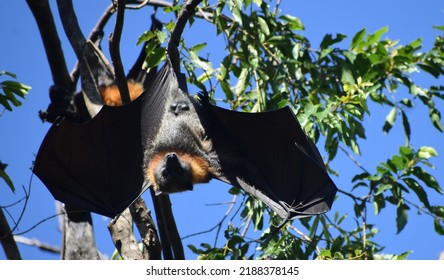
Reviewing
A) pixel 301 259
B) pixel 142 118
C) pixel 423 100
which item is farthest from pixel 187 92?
pixel 423 100

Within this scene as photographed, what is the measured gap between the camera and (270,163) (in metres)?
7.29

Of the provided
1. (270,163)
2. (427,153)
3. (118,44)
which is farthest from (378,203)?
(118,44)

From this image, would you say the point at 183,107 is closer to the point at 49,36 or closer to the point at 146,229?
the point at 146,229

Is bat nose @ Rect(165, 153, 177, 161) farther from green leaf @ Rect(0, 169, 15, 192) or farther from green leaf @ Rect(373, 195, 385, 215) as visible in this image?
green leaf @ Rect(373, 195, 385, 215)

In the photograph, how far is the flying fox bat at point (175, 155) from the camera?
689 centimetres

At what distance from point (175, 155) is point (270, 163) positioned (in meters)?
0.99

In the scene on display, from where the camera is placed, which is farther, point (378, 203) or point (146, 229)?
point (378, 203)

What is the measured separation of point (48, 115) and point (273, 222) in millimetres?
3286

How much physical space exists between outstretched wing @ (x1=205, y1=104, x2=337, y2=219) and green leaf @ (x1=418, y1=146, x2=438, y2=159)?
3.45 feet

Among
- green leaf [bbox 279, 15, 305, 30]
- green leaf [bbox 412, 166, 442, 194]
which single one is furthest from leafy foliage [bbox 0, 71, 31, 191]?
green leaf [bbox 412, 166, 442, 194]

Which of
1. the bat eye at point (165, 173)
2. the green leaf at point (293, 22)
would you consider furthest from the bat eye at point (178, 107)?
the green leaf at point (293, 22)

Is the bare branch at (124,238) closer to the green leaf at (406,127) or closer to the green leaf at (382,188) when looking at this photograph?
the green leaf at (382,188)
